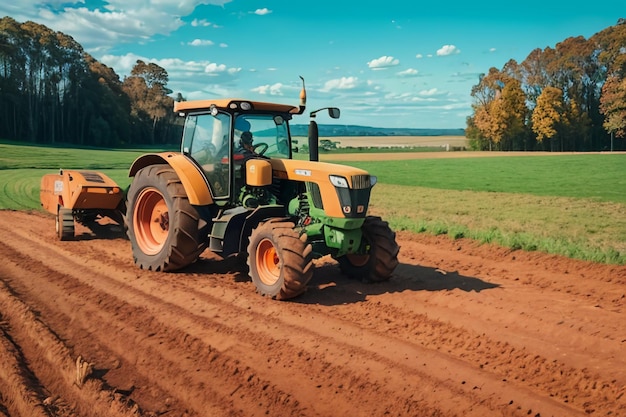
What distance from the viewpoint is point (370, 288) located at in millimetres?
7172

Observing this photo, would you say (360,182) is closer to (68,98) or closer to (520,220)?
(520,220)

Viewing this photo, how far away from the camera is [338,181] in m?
6.62

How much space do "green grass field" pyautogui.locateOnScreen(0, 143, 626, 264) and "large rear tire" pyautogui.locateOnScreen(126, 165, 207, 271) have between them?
212 inches

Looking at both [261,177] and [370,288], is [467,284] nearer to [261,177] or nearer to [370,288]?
[370,288]

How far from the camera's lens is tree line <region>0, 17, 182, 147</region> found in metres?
50.9

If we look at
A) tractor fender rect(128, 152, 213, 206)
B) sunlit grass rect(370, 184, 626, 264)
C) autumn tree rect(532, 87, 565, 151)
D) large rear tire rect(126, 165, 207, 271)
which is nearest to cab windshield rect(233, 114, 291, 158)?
tractor fender rect(128, 152, 213, 206)

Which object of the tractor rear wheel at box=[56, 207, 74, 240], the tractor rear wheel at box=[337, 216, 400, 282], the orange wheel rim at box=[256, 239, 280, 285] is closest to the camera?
the orange wheel rim at box=[256, 239, 280, 285]

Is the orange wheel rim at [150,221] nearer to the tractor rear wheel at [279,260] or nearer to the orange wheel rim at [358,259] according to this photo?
the tractor rear wheel at [279,260]

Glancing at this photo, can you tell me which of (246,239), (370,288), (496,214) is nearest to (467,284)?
(370,288)

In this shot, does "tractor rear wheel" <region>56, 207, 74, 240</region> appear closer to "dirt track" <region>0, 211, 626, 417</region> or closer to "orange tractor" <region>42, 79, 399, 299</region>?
"dirt track" <region>0, 211, 626, 417</region>

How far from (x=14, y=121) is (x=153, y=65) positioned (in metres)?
13.9

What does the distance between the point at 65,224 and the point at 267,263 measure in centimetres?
545

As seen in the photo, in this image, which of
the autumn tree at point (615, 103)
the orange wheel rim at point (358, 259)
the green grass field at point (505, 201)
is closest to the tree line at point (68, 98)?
A: the green grass field at point (505, 201)

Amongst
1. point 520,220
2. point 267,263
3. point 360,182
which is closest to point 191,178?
point 267,263
